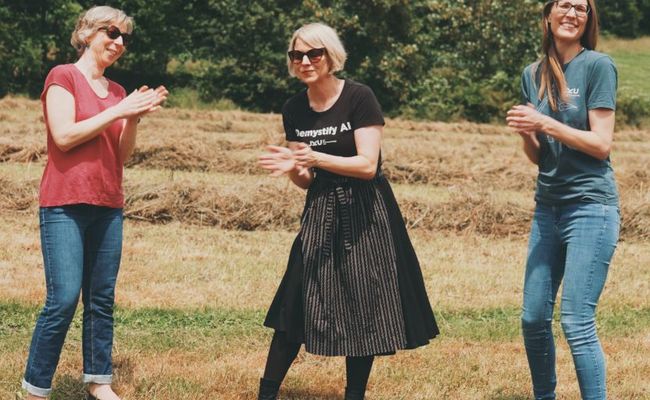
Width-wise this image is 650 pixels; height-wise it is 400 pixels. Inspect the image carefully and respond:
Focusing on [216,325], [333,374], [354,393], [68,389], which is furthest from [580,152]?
[216,325]

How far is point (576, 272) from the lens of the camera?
4.70 meters

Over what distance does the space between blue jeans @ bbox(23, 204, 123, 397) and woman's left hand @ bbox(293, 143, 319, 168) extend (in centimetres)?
99

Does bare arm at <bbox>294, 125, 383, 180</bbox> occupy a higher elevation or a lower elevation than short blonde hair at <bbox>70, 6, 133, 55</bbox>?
lower

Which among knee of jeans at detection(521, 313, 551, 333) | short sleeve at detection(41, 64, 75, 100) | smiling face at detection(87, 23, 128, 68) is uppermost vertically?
smiling face at detection(87, 23, 128, 68)

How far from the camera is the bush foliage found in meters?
31.5

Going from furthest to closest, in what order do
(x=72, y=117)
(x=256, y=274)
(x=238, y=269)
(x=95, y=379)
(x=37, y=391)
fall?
(x=238, y=269)
(x=256, y=274)
(x=95, y=379)
(x=37, y=391)
(x=72, y=117)

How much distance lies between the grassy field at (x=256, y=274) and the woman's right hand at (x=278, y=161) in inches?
58.9

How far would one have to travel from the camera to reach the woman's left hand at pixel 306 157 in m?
4.88

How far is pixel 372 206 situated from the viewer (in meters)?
5.18

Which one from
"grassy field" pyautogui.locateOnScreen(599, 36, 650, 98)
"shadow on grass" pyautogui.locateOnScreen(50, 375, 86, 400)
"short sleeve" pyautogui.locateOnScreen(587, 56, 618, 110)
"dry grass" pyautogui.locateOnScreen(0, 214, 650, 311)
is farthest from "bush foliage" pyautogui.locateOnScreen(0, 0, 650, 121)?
"short sleeve" pyautogui.locateOnScreen(587, 56, 618, 110)

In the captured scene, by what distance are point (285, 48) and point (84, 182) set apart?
28.3 metres

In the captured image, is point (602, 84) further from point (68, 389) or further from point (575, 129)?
point (68, 389)

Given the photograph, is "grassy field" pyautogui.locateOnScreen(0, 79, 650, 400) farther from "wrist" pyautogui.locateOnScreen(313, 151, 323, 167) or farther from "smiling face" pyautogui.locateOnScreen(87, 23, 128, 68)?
"smiling face" pyautogui.locateOnScreen(87, 23, 128, 68)

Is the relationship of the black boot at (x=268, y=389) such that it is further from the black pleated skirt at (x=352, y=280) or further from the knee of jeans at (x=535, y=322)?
the knee of jeans at (x=535, y=322)
